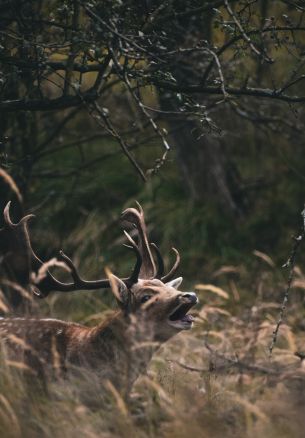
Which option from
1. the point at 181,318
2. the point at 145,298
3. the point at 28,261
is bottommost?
the point at 181,318

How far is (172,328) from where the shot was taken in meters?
6.84

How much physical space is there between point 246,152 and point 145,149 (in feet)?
4.33

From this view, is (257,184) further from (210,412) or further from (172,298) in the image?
(210,412)

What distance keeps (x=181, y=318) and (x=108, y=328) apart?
51cm

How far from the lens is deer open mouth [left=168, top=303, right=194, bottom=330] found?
A: 674cm

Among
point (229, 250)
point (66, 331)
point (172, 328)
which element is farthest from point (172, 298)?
point (229, 250)

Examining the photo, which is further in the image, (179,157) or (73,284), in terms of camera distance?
(179,157)

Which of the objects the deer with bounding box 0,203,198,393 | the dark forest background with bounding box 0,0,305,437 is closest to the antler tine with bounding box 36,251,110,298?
the deer with bounding box 0,203,198,393

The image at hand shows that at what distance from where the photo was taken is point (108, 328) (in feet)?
23.3

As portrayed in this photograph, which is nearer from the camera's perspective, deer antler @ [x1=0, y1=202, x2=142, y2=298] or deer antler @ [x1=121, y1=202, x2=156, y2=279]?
deer antler @ [x1=0, y1=202, x2=142, y2=298]

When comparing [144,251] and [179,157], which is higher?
[179,157]

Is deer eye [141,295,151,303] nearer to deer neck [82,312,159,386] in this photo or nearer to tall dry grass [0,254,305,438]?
deer neck [82,312,159,386]

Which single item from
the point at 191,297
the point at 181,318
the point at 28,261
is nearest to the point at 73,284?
the point at 28,261

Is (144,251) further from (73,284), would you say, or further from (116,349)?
(116,349)
